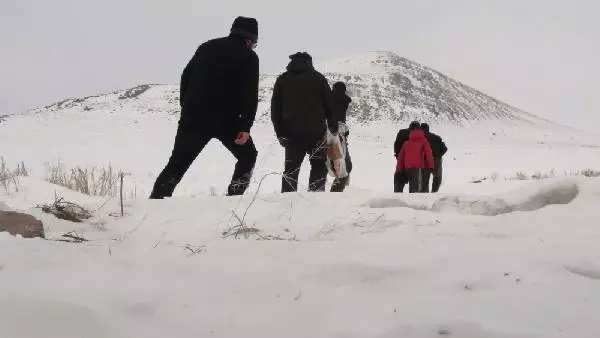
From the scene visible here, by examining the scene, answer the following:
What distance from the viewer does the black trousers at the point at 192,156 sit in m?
3.85

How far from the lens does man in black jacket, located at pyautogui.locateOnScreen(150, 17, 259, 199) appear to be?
399 cm

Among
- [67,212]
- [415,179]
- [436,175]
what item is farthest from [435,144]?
[67,212]

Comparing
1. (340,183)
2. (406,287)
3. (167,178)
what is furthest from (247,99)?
(406,287)

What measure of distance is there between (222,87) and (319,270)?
2.60m

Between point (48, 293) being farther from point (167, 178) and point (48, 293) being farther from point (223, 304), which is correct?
point (167, 178)

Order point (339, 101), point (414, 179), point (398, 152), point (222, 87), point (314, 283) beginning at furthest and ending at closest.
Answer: point (398, 152)
point (414, 179)
point (339, 101)
point (222, 87)
point (314, 283)

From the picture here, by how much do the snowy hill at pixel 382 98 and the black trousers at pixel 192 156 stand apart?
28530 mm

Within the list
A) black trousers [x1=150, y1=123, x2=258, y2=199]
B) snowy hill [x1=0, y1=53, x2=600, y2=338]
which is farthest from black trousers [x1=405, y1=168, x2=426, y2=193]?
snowy hill [x1=0, y1=53, x2=600, y2=338]

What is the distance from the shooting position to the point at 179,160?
3.89 metres

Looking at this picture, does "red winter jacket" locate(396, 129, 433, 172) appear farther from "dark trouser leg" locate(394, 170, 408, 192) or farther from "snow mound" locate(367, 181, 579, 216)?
"snow mound" locate(367, 181, 579, 216)

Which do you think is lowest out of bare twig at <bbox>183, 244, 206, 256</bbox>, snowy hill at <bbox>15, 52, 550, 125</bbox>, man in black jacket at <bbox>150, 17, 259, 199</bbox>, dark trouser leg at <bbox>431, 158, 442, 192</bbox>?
dark trouser leg at <bbox>431, 158, 442, 192</bbox>

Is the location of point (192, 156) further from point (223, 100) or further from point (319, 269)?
point (319, 269)

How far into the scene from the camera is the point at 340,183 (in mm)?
5457

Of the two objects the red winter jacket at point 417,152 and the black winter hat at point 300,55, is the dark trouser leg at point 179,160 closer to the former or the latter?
the black winter hat at point 300,55
